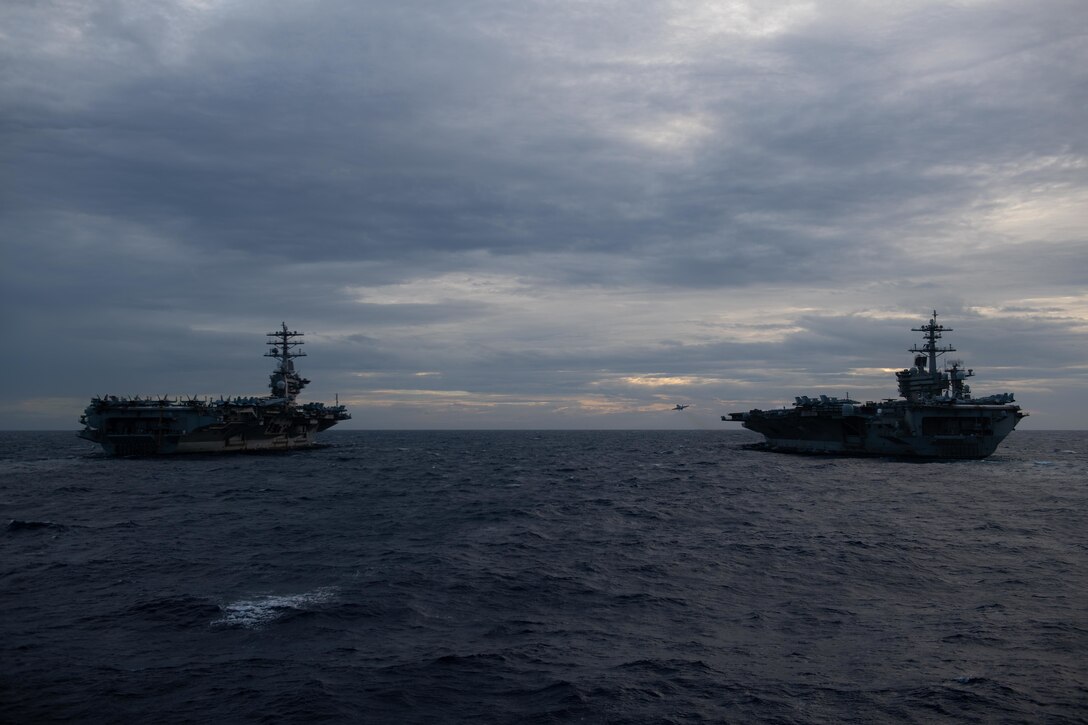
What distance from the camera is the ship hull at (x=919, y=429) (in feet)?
268

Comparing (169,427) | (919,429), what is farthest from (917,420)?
(169,427)

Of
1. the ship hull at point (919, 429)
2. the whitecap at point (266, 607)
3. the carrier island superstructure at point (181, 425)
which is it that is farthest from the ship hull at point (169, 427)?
the ship hull at point (919, 429)

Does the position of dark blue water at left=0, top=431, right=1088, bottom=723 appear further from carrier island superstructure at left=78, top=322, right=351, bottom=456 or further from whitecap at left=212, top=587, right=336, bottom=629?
carrier island superstructure at left=78, top=322, right=351, bottom=456

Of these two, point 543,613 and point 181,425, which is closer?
point 543,613

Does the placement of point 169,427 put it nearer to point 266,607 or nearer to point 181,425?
point 181,425

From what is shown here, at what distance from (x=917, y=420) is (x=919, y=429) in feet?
3.43

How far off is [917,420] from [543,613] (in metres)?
73.9

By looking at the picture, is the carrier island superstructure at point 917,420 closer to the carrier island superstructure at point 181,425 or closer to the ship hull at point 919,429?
the ship hull at point 919,429

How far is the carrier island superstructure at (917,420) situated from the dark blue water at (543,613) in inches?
1519

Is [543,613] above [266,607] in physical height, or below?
below

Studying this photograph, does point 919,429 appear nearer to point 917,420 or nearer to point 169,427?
point 917,420

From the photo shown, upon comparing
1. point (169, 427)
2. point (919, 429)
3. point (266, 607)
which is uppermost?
point (169, 427)

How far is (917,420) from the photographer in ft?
271

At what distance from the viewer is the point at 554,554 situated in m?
30.1
